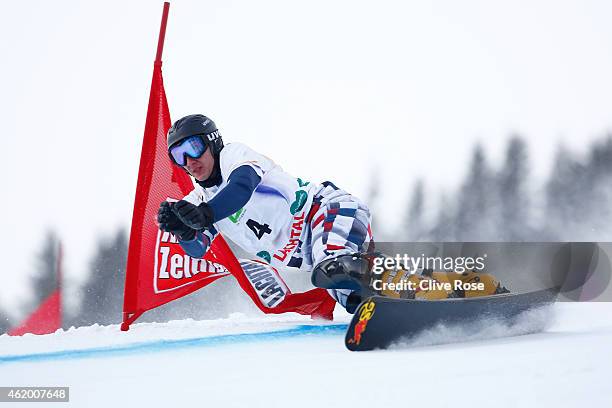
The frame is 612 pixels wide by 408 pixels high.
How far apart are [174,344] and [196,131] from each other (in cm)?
111

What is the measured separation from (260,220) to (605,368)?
222 cm

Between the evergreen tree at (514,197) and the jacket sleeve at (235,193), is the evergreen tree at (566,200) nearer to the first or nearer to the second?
the evergreen tree at (514,197)

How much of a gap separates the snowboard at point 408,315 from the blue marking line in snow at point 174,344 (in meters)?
0.96

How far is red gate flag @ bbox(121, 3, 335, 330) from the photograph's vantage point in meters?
4.78

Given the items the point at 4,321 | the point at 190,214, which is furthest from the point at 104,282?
the point at 190,214

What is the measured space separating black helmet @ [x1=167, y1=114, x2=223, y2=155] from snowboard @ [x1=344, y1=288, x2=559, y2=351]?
1457mm

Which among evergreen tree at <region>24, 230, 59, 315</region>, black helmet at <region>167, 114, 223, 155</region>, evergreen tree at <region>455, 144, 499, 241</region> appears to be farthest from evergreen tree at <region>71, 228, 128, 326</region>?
black helmet at <region>167, 114, 223, 155</region>

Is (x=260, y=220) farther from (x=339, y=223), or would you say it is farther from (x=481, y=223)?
(x=481, y=223)

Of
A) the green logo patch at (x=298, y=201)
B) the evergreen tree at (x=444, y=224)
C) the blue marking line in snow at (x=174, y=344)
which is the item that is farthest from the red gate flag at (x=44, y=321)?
the evergreen tree at (x=444, y=224)

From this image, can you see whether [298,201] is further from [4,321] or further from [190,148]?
[4,321]

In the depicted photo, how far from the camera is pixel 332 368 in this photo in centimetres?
257

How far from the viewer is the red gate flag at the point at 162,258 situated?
188 inches

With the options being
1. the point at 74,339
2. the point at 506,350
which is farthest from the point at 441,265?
the point at 74,339

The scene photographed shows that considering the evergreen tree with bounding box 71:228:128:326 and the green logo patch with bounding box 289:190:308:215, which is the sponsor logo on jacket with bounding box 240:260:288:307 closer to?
the green logo patch with bounding box 289:190:308:215
